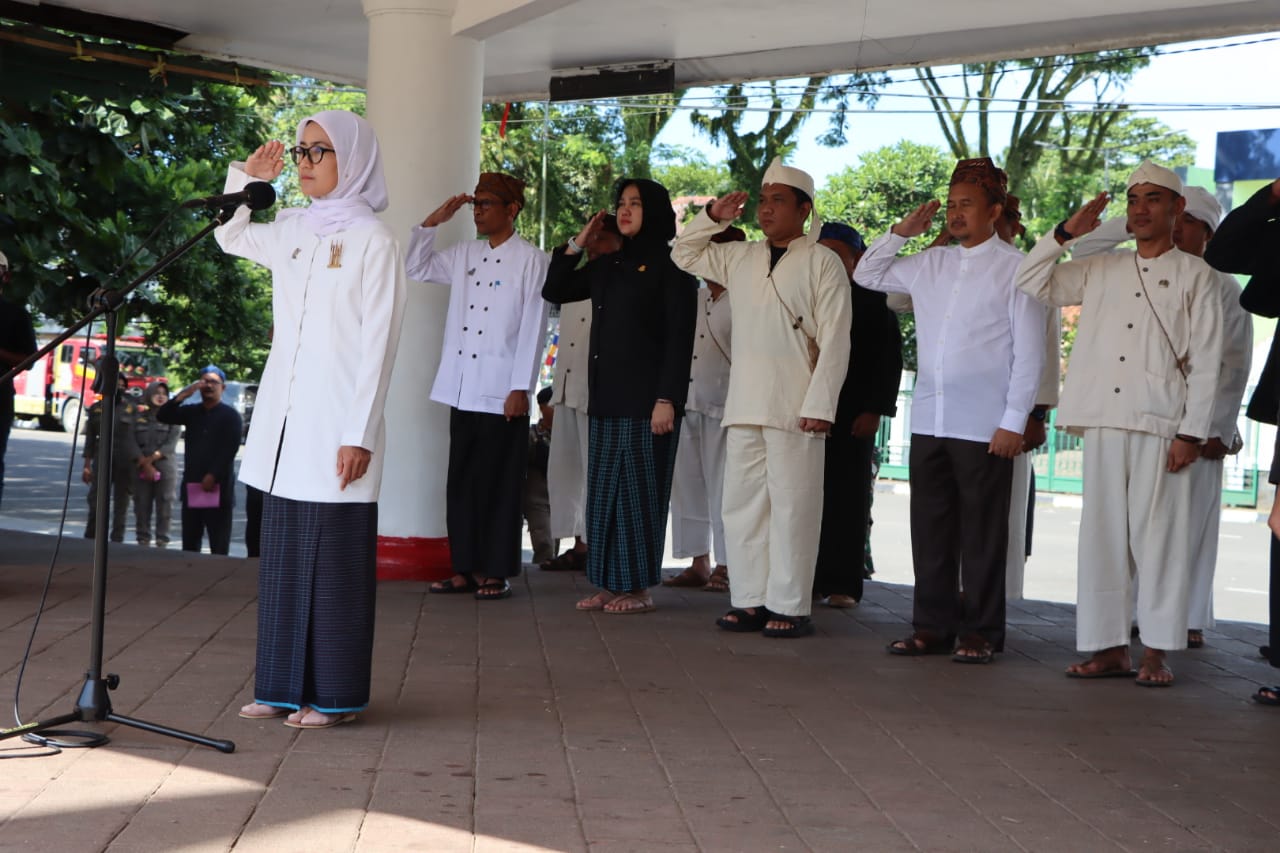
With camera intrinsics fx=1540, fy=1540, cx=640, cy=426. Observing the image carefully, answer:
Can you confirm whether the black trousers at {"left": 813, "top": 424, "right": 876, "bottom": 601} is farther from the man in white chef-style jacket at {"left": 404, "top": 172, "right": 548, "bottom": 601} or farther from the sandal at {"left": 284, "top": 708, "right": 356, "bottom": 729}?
the sandal at {"left": 284, "top": 708, "right": 356, "bottom": 729}

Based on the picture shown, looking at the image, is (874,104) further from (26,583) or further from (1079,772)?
(1079,772)

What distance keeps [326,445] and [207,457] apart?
7.16 meters

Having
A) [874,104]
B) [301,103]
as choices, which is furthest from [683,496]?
[301,103]

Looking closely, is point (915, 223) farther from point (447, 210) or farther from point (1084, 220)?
point (447, 210)

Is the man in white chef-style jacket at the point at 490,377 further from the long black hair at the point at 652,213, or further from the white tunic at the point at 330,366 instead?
the white tunic at the point at 330,366

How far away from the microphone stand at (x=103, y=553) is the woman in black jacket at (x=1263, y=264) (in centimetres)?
366

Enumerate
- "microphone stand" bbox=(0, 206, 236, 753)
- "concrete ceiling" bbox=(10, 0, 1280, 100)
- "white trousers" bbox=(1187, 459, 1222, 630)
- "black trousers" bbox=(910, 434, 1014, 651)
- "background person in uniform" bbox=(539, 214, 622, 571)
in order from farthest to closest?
"background person in uniform" bbox=(539, 214, 622, 571), "concrete ceiling" bbox=(10, 0, 1280, 100), "black trousers" bbox=(910, 434, 1014, 651), "white trousers" bbox=(1187, 459, 1222, 630), "microphone stand" bbox=(0, 206, 236, 753)

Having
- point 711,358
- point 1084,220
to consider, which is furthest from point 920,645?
point 711,358

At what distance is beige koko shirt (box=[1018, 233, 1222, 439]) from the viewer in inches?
239

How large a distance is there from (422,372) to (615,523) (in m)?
1.51

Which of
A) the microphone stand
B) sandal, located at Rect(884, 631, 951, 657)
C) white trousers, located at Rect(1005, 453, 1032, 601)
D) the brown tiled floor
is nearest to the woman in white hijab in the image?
the brown tiled floor

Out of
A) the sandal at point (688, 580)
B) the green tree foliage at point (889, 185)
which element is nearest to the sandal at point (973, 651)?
the sandal at point (688, 580)

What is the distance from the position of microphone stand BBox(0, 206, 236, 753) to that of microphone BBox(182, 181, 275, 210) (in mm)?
49

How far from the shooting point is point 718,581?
8.77 m
